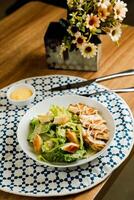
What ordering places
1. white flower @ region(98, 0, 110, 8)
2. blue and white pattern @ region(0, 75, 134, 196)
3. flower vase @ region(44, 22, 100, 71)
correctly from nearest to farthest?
blue and white pattern @ region(0, 75, 134, 196) → white flower @ region(98, 0, 110, 8) → flower vase @ region(44, 22, 100, 71)

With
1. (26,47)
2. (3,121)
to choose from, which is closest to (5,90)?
(3,121)

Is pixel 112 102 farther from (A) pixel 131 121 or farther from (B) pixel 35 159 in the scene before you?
(B) pixel 35 159

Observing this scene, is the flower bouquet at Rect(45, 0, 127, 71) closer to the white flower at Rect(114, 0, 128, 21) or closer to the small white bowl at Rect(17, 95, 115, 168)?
the white flower at Rect(114, 0, 128, 21)

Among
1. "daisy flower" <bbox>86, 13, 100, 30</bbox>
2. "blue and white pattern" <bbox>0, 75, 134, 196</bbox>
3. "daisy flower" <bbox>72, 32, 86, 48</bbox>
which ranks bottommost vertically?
"blue and white pattern" <bbox>0, 75, 134, 196</bbox>

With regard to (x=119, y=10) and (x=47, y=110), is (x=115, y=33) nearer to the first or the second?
(x=119, y=10)

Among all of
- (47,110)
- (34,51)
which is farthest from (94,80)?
(34,51)

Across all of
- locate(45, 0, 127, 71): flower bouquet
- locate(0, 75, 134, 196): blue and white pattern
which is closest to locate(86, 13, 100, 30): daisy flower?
locate(45, 0, 127, 71): flower bouquet

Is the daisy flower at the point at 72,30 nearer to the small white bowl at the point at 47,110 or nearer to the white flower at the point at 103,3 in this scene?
the white flower at the point at 103,3

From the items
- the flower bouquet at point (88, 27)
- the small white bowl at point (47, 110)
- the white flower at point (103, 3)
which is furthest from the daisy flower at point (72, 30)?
the small white bowl at point (47, 110)
